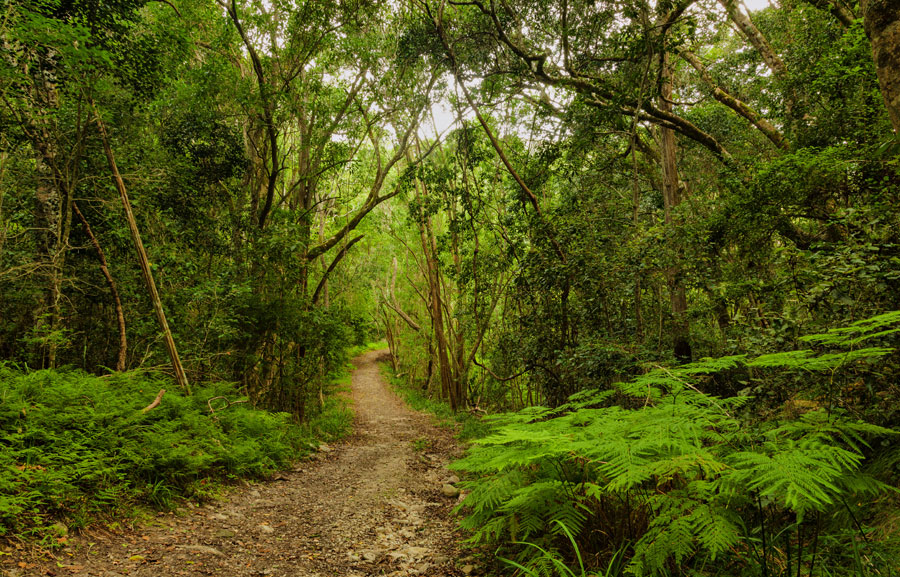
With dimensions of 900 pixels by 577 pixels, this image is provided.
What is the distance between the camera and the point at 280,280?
8.84 m

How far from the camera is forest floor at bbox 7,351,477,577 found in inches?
124

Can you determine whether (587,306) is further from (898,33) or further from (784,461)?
(784,461)

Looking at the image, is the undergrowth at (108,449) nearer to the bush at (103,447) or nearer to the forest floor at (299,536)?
the bush at (103,447)

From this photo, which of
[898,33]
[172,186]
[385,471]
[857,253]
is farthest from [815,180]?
[172,186]

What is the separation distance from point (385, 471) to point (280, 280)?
4715mm

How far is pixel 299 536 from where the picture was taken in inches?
167

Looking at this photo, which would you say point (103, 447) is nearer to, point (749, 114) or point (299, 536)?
point (299, 536)

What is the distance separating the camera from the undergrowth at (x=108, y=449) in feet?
10.9

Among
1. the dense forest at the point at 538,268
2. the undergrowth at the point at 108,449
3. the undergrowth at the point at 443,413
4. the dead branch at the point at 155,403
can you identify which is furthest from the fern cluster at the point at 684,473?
the dead branch at the point at 155,403

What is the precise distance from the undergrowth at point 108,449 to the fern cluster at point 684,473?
345 centimetres

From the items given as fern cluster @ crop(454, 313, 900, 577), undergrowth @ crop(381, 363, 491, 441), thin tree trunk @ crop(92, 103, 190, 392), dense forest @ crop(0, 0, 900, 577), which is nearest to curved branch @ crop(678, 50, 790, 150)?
dense forest @ crop(0, 0, 900, 577)

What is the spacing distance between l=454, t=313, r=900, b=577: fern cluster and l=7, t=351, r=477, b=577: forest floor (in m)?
1.17

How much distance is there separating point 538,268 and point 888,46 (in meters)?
5.61

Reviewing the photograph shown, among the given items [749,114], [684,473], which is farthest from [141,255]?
[749,114]
